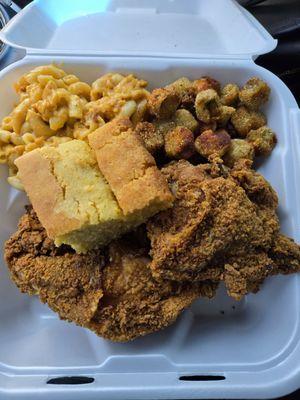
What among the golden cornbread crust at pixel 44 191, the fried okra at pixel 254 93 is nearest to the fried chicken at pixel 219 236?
the golden cornbread crust at pixel 44 191

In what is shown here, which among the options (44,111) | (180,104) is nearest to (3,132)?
(44,111)

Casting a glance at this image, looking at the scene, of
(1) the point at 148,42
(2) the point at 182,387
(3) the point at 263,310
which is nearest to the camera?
(2) the point at 182,387

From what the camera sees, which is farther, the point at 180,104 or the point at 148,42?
the point at 148,42

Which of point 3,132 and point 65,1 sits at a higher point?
point 65,1

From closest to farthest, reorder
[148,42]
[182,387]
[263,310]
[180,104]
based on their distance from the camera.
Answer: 1. [182,387]
2. [263,310]
3. [180,104]
4. [148,42]

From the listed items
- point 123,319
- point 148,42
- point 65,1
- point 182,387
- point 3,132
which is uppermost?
point 65,1

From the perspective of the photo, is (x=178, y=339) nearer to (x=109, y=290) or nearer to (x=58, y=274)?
(x=109, y=290)

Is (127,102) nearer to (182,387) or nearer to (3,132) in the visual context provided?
(3,132)
